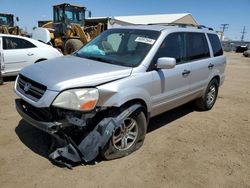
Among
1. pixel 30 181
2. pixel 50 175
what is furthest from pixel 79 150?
pixel 30 181

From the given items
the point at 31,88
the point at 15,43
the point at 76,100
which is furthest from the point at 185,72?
the point at 15,43

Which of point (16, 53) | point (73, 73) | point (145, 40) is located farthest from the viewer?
point (16, 53)

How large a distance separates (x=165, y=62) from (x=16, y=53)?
19.8 feet

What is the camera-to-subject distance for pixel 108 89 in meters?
3.52

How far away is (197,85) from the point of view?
219 inches

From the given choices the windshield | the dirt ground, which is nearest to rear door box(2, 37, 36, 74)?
the dirt ground

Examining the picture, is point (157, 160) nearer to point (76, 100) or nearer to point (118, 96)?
point (118, 96)

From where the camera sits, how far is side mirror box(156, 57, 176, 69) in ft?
13.3

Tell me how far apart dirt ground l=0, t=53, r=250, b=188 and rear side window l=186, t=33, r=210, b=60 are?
54.3 inches

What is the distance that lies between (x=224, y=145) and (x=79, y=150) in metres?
2.56

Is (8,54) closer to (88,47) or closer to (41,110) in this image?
(88,47)

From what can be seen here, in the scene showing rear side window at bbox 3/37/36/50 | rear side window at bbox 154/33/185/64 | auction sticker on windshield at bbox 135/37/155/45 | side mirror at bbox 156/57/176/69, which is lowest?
rear side window at bbox 3/37/36/50

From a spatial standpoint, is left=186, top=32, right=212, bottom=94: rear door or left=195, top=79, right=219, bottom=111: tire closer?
left=186, top=32, right=212, bottom=94: rear door

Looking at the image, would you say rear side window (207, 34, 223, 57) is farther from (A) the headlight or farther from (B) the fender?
(A) the headlight
